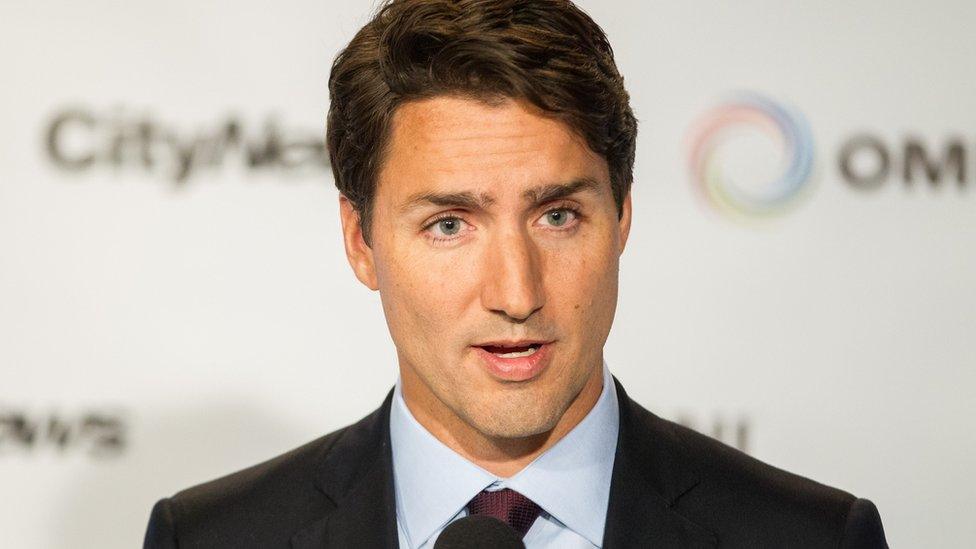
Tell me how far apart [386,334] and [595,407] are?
109 centimetres

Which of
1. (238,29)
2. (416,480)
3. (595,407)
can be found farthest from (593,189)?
(238,29)

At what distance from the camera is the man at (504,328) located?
5.97 feet

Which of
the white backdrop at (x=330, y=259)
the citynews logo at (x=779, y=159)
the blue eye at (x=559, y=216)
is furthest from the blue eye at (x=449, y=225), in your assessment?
the citynews logo at (x=779, y=159)

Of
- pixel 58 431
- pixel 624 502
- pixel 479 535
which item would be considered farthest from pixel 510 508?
pixel 58 431

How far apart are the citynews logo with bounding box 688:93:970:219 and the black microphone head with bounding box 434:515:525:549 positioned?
1526 mm

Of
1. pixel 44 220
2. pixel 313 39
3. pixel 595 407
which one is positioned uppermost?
pixel 313 39

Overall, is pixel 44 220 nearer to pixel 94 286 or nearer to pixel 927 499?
pixel 94 286

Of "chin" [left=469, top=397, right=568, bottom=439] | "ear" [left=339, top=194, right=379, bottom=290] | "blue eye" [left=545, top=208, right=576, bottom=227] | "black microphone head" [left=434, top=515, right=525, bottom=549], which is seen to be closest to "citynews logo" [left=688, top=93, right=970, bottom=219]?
"ear" [left=339, top=194, right=379, bottom=290]

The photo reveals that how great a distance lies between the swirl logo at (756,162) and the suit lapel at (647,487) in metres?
1.08

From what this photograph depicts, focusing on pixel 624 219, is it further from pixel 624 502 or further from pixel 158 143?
pixel 158 143

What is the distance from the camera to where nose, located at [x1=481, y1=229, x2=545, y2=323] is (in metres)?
1.75

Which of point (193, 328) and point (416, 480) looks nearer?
point (416, 480)

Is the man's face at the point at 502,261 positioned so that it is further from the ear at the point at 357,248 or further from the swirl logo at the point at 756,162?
the swirl logo at the point at 756,162

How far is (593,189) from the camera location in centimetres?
189
